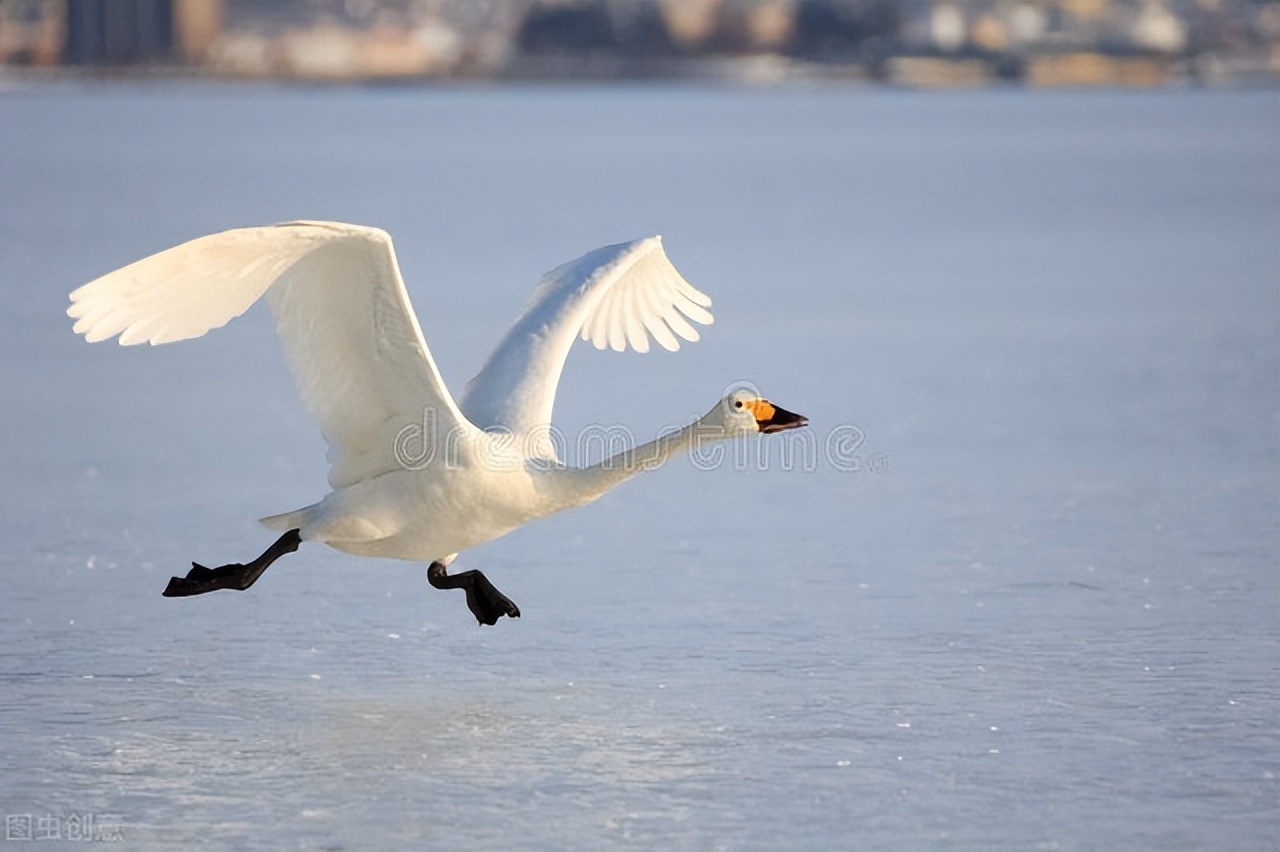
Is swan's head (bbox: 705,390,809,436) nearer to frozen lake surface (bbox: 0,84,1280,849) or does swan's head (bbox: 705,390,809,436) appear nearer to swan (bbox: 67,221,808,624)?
swan (bbox: 67,221,808,624)

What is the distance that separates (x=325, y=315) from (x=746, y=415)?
1.15 metres

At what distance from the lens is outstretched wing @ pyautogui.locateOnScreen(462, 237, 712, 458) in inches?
253

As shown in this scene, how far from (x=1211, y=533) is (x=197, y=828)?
378 cm

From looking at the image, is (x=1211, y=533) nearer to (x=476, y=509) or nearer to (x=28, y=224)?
(x=476, y=509)

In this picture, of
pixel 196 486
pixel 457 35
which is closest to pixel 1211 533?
pixel 196 486

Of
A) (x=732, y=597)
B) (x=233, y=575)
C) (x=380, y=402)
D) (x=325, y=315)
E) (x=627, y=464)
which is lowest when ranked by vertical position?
(x=732, y=597)

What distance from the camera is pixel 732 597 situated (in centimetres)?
681

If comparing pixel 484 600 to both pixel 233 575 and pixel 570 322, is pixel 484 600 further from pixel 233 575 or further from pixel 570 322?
pixel 570 322

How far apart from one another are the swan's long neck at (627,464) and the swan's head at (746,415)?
0.10ft

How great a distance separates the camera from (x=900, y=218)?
19.1 metres

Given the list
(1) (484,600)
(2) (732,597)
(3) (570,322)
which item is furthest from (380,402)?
(2) (732,597)

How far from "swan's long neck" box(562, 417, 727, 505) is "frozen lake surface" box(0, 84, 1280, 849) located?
Answer: 0.48m

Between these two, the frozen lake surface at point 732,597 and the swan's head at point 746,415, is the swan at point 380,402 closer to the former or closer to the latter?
the swan's head at point 746,415

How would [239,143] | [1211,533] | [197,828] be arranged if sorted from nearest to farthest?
1. [197,828]
2. [1211,533]
3. [239,143]
